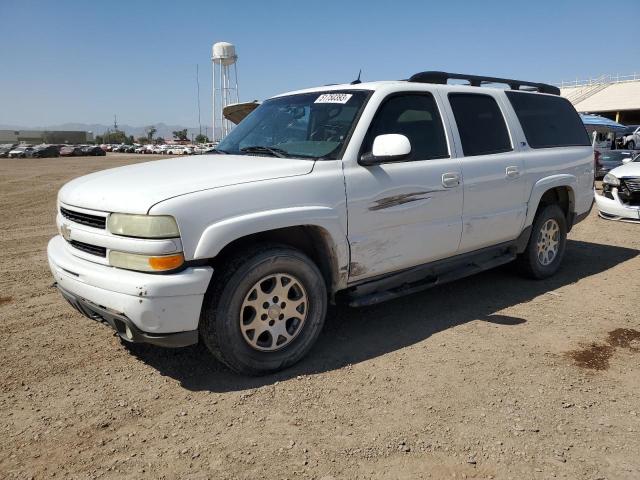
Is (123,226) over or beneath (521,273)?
over

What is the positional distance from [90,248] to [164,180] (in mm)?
624

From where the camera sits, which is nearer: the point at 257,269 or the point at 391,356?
the point at 257,269

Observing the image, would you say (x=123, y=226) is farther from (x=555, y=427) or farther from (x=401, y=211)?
(x=555, y=427)

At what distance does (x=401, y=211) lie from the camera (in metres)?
3.75

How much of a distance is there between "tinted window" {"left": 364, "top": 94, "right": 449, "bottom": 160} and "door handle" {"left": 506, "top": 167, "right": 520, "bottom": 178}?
817 mm

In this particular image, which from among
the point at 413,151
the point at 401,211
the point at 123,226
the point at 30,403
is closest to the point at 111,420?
the point at 30,403

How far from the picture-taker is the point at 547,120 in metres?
5.38

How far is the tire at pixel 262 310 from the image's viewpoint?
3035 millimetres

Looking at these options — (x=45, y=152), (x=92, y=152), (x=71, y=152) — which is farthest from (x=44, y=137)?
(x=45, y=152)

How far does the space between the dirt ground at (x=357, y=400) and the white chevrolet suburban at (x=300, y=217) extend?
0.37 metres

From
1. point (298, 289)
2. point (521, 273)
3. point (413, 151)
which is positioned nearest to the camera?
point (298, 289)

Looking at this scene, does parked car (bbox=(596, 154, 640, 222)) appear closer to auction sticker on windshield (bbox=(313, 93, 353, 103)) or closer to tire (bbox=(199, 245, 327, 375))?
auction sticker on windshield (bbox=(313, 93, 353, 103))

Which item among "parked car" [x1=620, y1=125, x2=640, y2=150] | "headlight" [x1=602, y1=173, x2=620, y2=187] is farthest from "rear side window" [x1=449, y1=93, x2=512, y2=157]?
"parked car" [x1=620, y1=125, x2=640, y2=150]

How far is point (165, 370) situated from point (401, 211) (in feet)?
6.53
